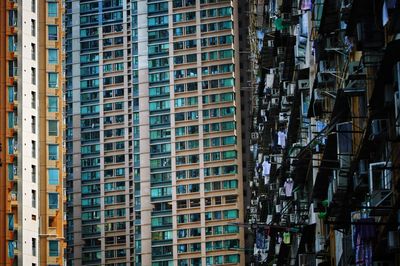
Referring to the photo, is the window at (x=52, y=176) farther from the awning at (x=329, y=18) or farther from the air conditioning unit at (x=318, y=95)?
the awning at (x=329, y=18)

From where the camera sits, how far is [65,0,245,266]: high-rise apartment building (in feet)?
547

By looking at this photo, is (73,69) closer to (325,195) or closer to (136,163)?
(136,163)

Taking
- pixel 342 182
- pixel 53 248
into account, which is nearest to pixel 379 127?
pixel 342 182

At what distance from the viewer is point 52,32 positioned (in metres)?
107

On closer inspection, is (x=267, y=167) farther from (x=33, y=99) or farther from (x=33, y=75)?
(x=33, y=75)

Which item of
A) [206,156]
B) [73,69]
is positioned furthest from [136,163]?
[73,69]

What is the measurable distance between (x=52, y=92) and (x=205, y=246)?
202 ft

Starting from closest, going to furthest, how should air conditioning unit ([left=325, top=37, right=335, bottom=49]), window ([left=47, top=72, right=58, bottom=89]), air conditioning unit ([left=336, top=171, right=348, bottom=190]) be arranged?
1. air conditioning unit ([left=336, top=171, right=348, bottom=190])
2. air conditioning unit ([left=325, top=37, right=335, bottom=49])
3. window ([left=47, top=72, right=58, bottom=89])

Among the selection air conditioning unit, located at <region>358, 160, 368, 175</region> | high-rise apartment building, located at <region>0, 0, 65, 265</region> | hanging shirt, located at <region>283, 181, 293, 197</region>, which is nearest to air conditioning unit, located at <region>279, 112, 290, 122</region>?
hanging shirt, located at <region>283, 181, 293, 197</region>

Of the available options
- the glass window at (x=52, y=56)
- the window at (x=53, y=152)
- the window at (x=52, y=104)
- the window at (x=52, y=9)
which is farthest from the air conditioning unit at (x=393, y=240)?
the window at (x=52, y=9)

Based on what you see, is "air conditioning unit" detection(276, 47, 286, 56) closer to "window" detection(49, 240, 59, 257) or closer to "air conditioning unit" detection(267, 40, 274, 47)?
"air conditioning unit" detection(267, 40, 274, 47)

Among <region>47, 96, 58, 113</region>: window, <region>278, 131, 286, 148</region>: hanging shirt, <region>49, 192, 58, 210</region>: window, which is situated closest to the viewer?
<region>278, 131, 286, 148</region>: hanging shirt

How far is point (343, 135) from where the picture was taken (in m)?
37.0

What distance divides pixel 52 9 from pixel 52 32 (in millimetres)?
2053
